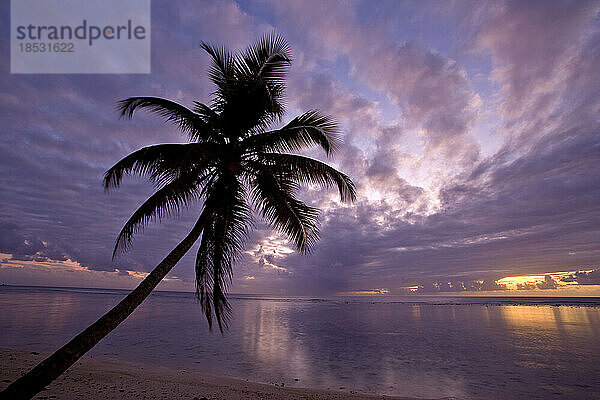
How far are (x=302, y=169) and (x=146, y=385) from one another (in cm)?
819

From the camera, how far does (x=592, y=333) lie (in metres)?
24.7

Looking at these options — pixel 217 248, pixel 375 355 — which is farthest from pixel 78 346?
pixel 375 355

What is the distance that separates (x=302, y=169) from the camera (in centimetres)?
803

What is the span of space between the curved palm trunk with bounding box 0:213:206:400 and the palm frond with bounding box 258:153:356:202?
2.83m

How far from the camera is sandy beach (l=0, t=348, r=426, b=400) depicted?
27.9 ft

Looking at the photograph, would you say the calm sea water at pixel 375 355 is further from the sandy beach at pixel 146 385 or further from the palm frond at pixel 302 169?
the palm frond at pixel 302 169

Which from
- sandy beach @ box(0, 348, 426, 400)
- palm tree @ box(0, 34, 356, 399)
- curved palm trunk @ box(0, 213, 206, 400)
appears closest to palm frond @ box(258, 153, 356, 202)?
palm tree @ box(0, 34, 356, 399)

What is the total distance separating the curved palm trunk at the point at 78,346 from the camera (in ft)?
14.3

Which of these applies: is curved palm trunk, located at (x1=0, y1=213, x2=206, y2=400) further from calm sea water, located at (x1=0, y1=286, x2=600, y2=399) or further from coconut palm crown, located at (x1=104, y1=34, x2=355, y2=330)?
calm sea water, located at (x1=0, y1=286, x2=600, y2=399)

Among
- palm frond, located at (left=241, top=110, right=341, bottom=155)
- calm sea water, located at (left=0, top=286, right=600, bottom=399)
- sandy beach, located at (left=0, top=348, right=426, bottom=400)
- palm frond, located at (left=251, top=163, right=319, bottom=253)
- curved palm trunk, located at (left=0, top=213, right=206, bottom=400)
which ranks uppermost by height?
palm frond, located at (left=241, top=110, right=341, bottom=155)

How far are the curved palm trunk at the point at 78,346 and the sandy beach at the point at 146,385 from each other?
4363mm

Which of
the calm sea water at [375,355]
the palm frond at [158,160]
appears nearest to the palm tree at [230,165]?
the palm frond at [158,160]

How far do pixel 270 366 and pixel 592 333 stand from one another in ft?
89.3

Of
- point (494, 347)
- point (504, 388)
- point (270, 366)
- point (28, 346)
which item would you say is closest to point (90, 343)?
point (270, 366)
